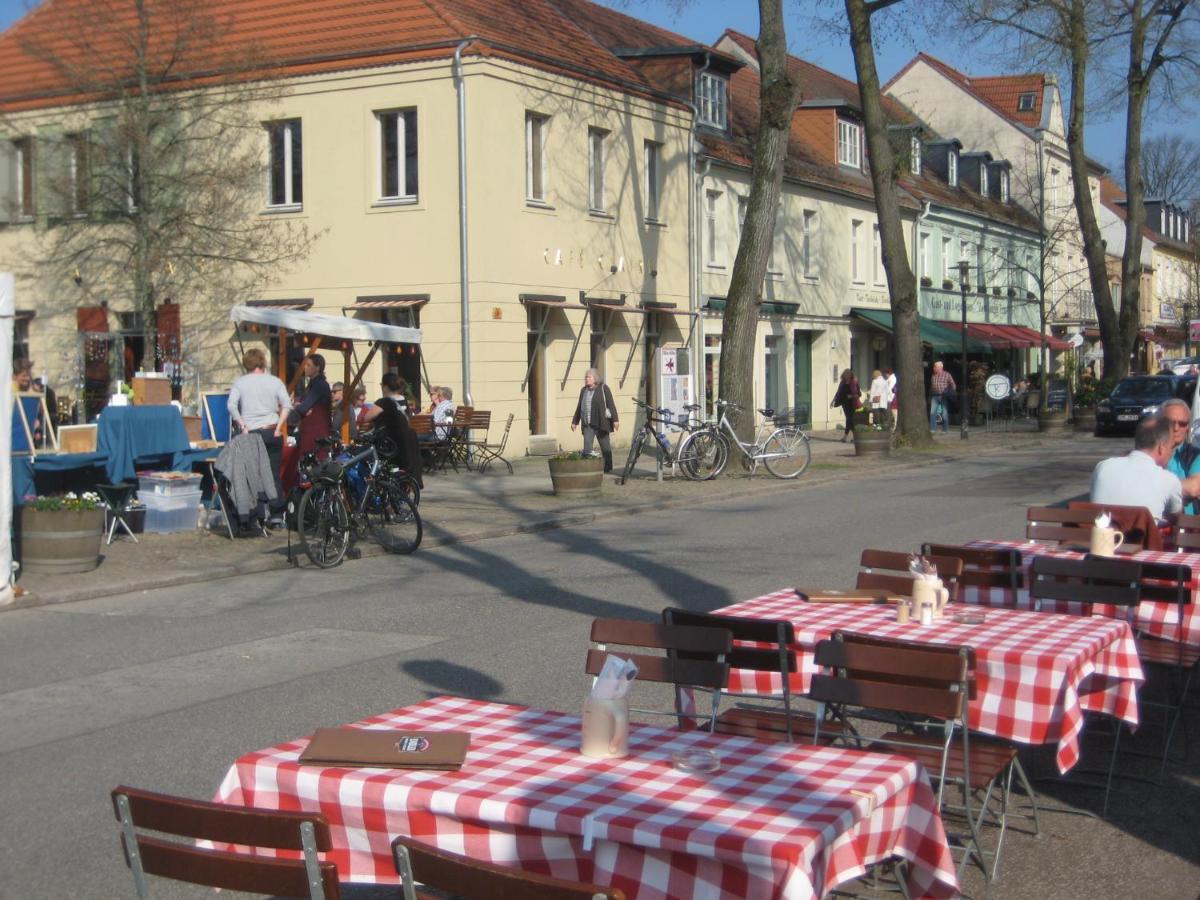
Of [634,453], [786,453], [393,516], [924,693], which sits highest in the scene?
[924,693]

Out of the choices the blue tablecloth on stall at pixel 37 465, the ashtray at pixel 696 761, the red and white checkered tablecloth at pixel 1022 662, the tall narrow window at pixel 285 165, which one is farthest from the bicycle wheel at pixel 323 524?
the tall narrow window at pixel 285 165

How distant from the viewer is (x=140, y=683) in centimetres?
881

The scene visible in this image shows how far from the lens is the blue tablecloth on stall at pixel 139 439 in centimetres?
1530

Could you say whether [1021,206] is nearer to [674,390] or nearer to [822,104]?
[822,104]

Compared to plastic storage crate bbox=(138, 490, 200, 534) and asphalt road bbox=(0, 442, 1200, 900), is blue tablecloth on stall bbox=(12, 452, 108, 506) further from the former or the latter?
asphalt road bbox=(0, 442, 1200, 900)

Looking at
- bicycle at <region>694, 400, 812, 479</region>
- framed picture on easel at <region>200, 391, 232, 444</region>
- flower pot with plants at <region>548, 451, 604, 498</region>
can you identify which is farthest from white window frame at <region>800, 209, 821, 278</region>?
framed picture on easel at <region>200, 391, 232, 444</region>

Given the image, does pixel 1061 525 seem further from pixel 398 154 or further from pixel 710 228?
pixel 710 228

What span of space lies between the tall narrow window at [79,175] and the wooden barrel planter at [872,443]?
15.1 metres

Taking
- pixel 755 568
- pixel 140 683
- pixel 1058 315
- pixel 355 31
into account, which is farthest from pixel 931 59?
pixel 140 683

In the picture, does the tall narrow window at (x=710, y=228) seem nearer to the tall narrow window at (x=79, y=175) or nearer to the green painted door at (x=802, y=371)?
the green painted door at (x=802, y=371)

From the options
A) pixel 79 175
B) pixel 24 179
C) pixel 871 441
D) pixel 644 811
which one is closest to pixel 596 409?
pixel 871 441

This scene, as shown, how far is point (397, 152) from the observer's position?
1062 inches

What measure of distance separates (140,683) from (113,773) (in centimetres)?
219

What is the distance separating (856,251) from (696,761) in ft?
127
